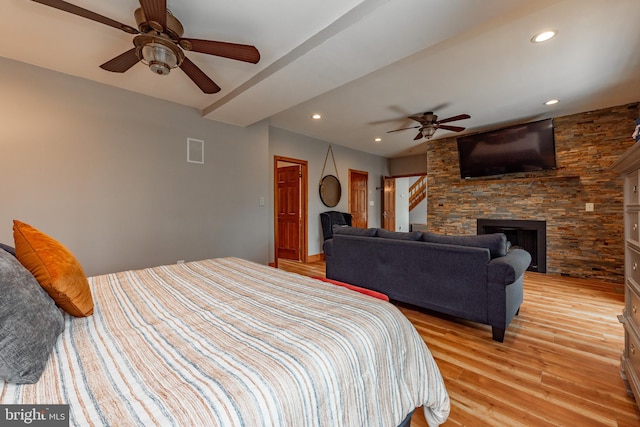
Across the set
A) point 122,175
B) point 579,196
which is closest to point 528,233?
point 579,196

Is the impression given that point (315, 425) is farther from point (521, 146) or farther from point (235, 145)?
point (521, 146)

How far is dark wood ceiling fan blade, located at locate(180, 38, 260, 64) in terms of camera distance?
1.71 meters

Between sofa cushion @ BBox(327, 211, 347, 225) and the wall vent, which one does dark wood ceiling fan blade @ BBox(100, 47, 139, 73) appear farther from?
sofa cushion @ BBox(327, 211, 347, 225)

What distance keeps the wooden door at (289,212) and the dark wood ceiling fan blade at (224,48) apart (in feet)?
11.1

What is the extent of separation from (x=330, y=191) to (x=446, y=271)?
3514 mm

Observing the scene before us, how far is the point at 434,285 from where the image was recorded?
94.5 inches

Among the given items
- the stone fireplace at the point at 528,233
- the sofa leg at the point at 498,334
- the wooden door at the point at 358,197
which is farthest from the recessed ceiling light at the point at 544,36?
the wooden door at the point at 358,197

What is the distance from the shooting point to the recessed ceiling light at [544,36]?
2.08m

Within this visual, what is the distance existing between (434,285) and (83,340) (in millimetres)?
2432

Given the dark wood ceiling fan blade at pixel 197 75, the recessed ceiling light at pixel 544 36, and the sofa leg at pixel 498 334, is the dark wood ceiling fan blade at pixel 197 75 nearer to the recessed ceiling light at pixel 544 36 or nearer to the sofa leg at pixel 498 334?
the recessed ceiling light at pixel 544 36

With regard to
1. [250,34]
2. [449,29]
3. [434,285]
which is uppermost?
[250,34]

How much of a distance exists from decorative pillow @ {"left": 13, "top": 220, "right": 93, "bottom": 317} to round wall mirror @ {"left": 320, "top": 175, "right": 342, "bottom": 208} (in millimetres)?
4448

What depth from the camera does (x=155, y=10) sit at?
144cm

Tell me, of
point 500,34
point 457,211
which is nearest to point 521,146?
point 457,211
